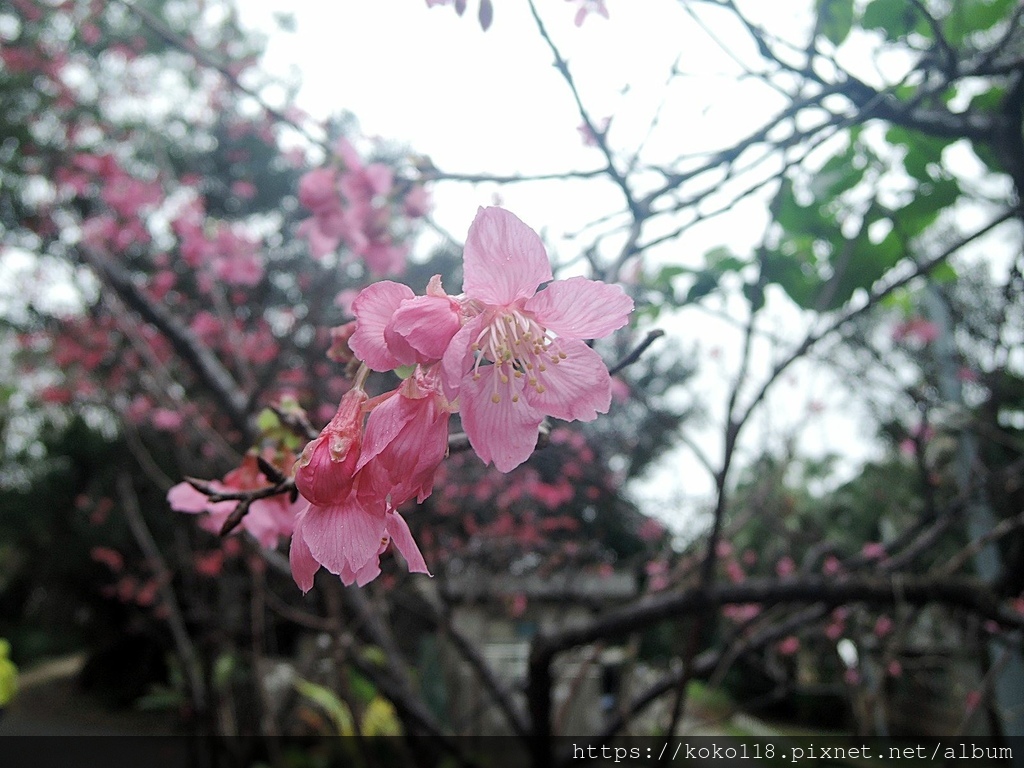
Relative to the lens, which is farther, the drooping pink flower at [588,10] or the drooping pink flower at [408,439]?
the drooping pink flower at [588,10]

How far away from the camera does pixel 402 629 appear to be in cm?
761

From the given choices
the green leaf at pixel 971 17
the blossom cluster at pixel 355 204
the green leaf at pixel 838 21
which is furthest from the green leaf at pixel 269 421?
the green leaf at pixel 971 17

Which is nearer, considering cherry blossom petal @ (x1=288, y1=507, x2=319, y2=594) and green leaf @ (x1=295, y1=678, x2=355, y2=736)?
cherry blossom petal @ (x1=288, y1=507, x2=319, y2=594)

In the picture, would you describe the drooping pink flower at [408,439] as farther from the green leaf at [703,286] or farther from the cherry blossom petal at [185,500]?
the green leaf at [703,286]

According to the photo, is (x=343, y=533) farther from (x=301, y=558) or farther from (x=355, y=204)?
(x=355, y=204)

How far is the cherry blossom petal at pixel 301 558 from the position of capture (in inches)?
20.9

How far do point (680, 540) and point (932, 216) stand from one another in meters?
3.85

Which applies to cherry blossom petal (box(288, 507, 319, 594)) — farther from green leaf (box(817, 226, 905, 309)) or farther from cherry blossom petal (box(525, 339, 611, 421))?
green leaf (box(817, 226, 905, 309))

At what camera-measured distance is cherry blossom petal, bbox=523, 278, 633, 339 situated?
52cm

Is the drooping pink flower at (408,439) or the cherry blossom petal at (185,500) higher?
the cherry blossom petal at (185,500)

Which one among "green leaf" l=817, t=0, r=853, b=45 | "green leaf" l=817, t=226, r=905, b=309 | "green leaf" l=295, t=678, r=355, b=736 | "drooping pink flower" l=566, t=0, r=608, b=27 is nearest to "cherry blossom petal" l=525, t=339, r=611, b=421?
"drooping pink flower" l=566, t=0, r=608, b=27

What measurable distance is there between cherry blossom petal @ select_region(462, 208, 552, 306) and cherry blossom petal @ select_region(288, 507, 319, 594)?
0.25m

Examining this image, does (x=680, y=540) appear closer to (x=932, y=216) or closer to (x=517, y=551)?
(x=517, y=551)

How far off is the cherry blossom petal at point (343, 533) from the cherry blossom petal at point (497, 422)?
110 mm
